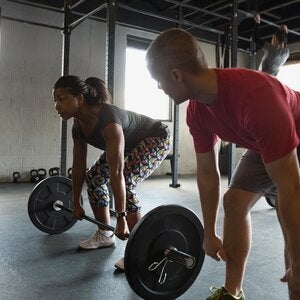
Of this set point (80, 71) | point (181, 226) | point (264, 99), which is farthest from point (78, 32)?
point (264, 99)

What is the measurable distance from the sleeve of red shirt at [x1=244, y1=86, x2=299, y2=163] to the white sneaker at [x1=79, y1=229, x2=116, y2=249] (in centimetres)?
149

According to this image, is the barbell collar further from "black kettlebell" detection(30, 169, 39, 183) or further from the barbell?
"black kettlebell" detection(30, 169, 39, 183)

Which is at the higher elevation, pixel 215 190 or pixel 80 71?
pixel 80 71

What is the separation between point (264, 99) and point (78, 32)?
469cm

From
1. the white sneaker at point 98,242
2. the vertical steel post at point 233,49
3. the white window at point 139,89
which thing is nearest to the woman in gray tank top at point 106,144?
the white sneaker at point 98,242

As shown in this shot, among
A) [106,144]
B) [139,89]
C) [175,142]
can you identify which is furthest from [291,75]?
[106,144]

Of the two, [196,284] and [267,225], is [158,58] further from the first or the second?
[267,225]

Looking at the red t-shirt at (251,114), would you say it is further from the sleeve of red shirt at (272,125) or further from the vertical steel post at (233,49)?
the vertical steel post at (233,49)

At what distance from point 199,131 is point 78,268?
1.06 m

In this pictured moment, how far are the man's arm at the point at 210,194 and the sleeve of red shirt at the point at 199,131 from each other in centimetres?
3

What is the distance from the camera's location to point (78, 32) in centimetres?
509

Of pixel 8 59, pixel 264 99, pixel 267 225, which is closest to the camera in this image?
pixel 264 99

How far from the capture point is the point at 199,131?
1133mm

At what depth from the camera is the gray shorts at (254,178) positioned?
1.21 meters
